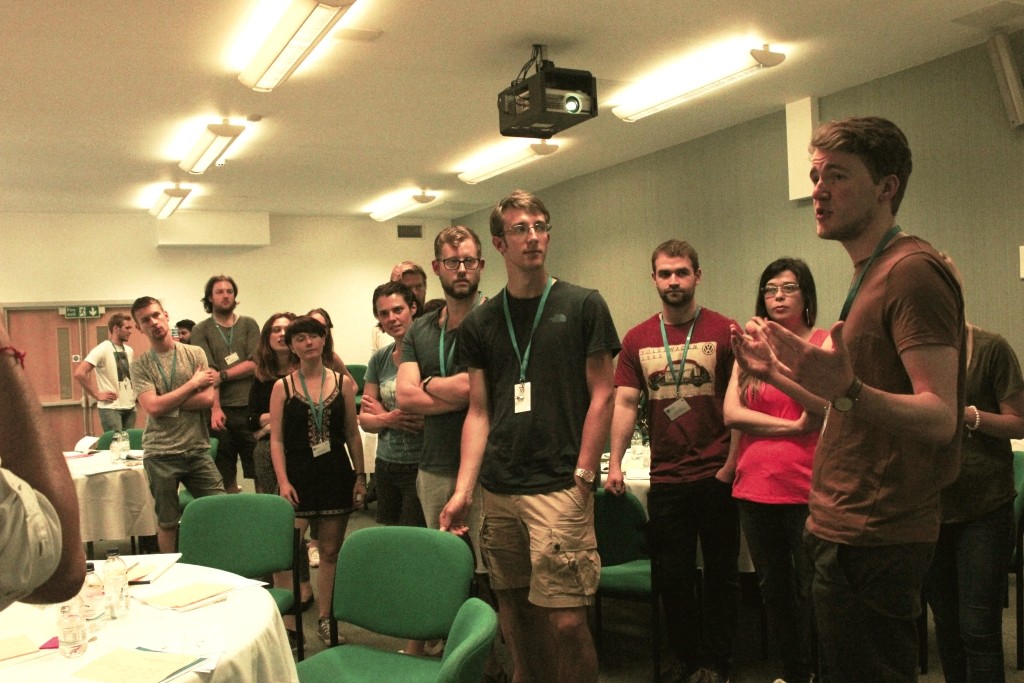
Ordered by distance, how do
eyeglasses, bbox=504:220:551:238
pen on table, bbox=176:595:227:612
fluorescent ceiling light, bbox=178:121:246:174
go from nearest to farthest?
1. pen on table, bbox=176:595:227:612
2. eyeglasses, bbox=504:220:551:238
3. fluorescent ceiling light, bbox=178:121:246:174

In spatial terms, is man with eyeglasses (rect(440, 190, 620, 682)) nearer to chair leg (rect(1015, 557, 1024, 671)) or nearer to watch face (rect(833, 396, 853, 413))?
watch face (rect(833, 396, 853, 413))

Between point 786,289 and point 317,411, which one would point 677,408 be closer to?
point 786,289

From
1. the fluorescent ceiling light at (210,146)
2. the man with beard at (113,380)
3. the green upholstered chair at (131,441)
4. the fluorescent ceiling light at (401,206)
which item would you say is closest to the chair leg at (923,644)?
the green upholstered chair at (131,441)

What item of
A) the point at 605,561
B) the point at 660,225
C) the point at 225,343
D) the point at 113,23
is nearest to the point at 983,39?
the point at 660,225

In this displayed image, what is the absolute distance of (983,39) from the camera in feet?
17.0

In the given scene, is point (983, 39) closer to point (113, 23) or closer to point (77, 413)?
point (113, 23)

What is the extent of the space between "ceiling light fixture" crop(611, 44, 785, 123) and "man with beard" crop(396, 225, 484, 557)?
2.89m

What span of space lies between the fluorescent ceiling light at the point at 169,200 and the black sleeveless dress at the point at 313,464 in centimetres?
576

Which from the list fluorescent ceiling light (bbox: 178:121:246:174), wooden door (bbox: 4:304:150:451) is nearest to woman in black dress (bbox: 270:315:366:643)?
fluorescent ceiling light (bbox: 178:121:246:174)

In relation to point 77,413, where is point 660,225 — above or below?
above

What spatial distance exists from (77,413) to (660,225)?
7.62m

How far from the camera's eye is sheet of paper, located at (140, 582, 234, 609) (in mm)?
2332

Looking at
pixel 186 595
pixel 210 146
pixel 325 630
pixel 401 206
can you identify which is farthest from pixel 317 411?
pixel 401 206

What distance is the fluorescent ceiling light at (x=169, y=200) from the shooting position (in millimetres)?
8922
